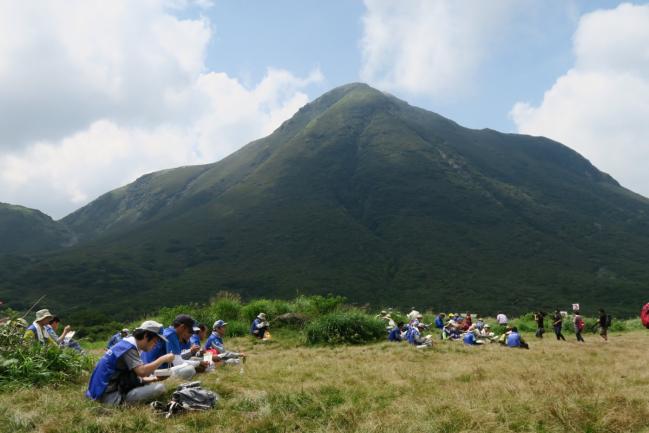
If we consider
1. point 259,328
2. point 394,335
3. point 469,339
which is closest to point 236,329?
point 259,328

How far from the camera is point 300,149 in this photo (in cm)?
17562

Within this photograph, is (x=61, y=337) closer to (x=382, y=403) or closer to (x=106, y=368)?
(x=106, y=368)

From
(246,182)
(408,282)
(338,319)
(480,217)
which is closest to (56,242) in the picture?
(246,182)

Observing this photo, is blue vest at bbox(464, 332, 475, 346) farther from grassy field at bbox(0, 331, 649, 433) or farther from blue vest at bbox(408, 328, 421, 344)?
grassy field at bbox(0, 331, 649, 433)

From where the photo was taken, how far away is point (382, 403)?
23.0ft

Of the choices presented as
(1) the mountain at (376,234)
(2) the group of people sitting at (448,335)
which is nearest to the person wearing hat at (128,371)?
(2) the group of people sitting at (448,335)

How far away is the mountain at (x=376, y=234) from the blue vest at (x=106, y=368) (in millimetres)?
82736

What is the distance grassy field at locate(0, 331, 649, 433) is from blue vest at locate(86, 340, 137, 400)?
0.66 feet

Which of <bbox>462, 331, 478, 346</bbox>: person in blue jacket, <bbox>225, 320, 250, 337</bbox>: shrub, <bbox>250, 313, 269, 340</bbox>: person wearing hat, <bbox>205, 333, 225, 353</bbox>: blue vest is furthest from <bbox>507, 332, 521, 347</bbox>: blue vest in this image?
<bbox>205, 333, 225, 353</bbox>: blue vest

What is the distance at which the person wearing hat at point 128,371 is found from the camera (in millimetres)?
6254

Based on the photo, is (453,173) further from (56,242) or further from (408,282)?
(56,242)

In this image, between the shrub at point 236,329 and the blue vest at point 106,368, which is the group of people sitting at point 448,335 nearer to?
the shrub at point 236,329

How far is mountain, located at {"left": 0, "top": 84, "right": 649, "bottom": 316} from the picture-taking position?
98438 millimetres

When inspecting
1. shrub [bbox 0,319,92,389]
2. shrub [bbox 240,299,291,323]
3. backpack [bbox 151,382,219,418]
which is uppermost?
shrub [bbox 0,319,92,389]
